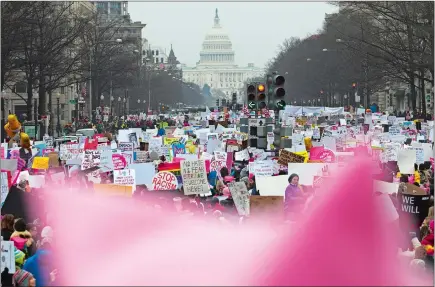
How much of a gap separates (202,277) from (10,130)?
2599cm

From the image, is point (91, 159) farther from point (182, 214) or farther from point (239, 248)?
point (239, 248)

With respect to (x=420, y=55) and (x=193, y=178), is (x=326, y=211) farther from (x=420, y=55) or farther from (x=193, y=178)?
(x=420, y=55)

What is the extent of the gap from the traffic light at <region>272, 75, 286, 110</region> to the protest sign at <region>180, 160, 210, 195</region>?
11.5 metres

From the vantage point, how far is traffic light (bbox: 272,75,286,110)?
26.8 metres

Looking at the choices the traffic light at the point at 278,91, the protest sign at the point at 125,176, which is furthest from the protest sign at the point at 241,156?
the protest sign at the point at 125,176

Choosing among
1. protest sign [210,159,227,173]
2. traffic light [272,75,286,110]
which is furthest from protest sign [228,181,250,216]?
traffic light [272,75,286,110]

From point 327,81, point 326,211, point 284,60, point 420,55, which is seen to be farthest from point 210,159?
point 284,60

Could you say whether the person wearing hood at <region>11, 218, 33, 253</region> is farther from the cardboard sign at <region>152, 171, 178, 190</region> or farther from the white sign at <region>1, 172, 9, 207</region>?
the cardboard sign at <region>152, 171, 178, 190</region>

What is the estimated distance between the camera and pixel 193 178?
15.3 m

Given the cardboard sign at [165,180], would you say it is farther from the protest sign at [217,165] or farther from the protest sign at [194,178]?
the protest sign at [217,165]

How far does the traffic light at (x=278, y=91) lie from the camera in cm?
2681

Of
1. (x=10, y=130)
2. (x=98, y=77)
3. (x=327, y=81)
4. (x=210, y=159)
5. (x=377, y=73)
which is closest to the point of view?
(x=210, y=159)

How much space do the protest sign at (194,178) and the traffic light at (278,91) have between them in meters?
11.5

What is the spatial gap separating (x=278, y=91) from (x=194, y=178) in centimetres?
1181
